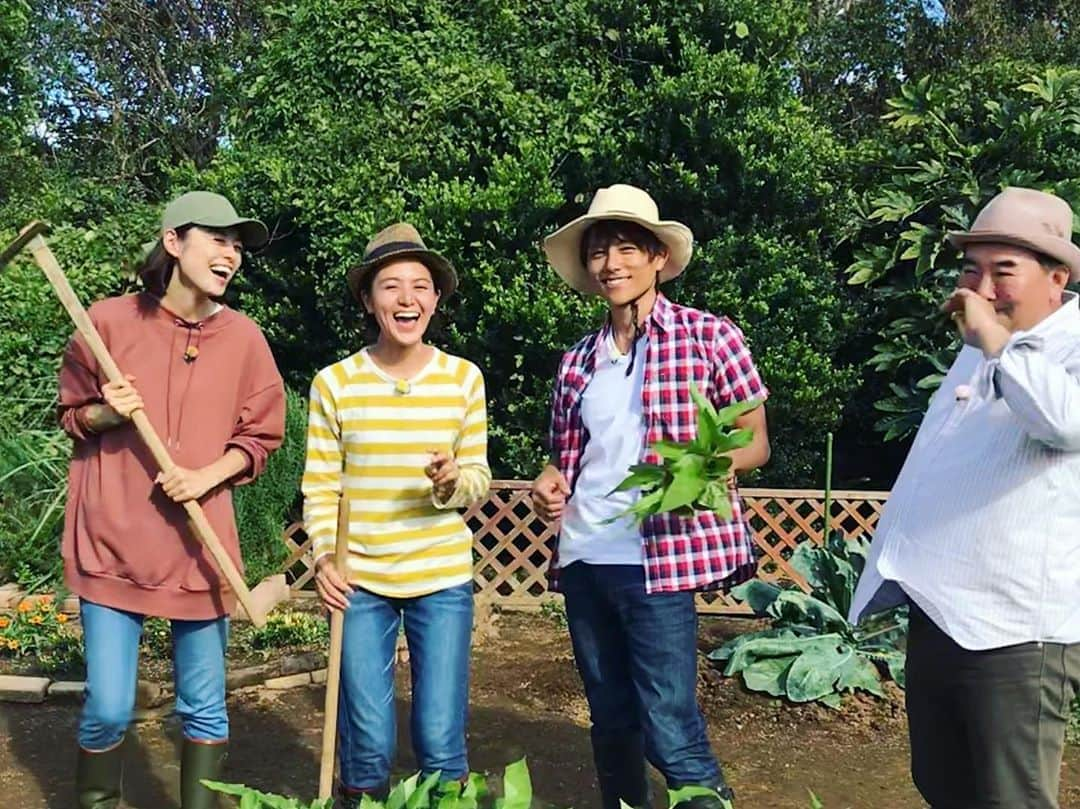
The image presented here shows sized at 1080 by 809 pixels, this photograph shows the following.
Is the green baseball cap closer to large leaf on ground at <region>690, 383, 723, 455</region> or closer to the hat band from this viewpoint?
the hat band

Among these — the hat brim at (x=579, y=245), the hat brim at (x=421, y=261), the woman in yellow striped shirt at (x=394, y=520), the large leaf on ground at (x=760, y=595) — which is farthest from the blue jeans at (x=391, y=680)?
the large leaf on ground at (x=760, y=595)

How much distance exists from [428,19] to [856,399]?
380 centimetres

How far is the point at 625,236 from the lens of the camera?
2.83 metres

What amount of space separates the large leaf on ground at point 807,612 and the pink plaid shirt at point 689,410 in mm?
2163

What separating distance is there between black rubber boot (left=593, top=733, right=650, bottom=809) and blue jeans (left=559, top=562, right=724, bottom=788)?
0.10 meters

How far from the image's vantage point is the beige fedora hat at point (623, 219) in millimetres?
2781

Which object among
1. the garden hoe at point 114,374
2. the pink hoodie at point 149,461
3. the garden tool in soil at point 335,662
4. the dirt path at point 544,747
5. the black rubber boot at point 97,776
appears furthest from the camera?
the dirt path at point 544,747

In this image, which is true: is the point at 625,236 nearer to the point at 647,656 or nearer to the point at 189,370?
the point at 647,656

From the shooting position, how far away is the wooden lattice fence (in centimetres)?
643

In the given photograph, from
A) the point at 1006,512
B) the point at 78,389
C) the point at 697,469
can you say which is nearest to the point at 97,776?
the point at 78,389

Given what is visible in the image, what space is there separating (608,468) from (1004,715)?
1041mm

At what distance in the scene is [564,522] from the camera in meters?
2.86

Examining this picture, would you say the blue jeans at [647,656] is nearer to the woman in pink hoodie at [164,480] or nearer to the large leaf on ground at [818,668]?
the woman in pink hoodie at [164,480]

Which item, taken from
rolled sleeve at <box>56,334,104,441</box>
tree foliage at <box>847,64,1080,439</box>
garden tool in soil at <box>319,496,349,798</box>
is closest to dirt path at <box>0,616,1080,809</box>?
garden tool in soil at <box>319,496,349,798</box>
